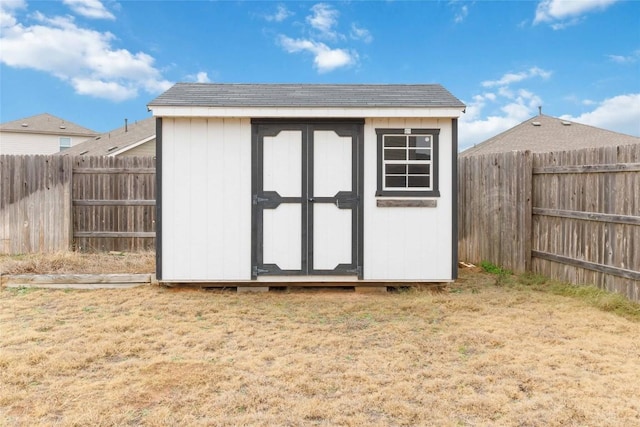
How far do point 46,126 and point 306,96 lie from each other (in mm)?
22323

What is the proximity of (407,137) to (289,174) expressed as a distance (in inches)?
63.5

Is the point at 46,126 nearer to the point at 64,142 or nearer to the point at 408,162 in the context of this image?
the point at 64,142

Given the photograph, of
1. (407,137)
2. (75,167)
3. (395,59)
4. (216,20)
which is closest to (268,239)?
(407,137)

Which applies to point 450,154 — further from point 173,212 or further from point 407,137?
point 173,212

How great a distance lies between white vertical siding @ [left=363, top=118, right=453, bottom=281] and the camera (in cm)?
537

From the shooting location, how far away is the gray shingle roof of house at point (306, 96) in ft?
17.2

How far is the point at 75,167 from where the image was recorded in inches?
307

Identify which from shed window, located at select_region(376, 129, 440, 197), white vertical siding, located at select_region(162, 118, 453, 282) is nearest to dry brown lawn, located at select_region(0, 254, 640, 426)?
white vertical siding, located at select_region(162, 118, 453, 282)

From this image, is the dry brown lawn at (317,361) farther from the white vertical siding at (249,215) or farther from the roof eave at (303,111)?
the roof eave at (303,111)

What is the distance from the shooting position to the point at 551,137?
39.2ft

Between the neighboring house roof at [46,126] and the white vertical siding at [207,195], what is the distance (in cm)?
2065

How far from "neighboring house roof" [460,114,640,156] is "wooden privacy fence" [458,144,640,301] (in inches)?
185

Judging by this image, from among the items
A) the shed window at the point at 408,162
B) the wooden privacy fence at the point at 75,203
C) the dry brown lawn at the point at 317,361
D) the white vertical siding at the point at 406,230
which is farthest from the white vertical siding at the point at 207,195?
the wooden privacy fence at the point at 75,203

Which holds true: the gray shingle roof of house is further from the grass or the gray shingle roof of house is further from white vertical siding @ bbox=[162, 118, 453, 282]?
the grass
